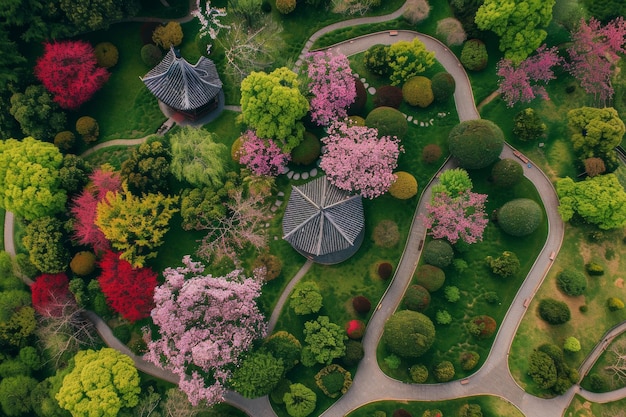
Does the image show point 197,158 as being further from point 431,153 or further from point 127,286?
point 431,153

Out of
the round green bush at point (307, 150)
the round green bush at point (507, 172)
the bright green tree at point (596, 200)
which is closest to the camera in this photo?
the bright green tree at point (596, 200)

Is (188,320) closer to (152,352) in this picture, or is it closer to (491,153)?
(152,352)

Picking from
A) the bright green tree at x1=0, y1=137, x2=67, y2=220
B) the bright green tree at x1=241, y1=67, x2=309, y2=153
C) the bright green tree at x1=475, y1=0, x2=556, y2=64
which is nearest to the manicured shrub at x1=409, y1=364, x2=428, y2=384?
the bright green tree at x1=241, y1=67, x2=309, y2=153

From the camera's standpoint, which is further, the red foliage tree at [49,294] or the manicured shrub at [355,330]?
the manicured shrub at [355,330]

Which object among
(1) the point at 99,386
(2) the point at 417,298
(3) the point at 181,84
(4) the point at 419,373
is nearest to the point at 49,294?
(1) the point at 99,386

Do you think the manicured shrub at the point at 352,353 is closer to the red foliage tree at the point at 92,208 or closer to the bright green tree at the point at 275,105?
the bright green tree at the point at 275,105

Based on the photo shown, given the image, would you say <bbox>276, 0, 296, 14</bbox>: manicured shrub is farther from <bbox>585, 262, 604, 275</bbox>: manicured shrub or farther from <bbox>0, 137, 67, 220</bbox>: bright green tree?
<bbox>585, 262, 604, 275</bbox>: manicured shrub

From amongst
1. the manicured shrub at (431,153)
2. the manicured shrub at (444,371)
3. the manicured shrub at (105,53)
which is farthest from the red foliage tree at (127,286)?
the manicured shrub at (431,153)
